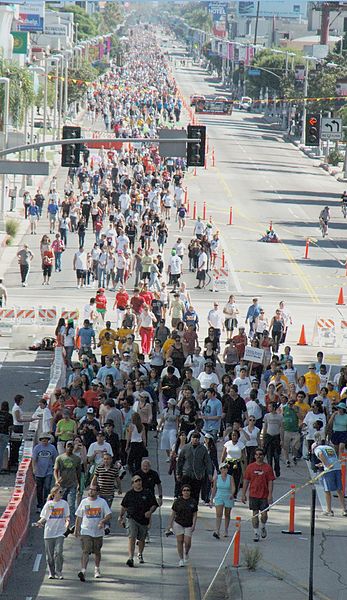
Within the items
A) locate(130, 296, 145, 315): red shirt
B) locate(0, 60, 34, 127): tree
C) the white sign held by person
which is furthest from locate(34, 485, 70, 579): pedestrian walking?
locate(0, 60, 34, 127): tree

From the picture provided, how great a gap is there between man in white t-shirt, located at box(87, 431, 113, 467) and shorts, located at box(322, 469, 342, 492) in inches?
124

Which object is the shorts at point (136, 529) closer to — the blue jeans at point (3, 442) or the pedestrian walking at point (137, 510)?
the pedestrian walking at point (137, 510)

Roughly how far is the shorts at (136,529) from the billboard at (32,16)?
12924cm

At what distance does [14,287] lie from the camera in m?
45.4

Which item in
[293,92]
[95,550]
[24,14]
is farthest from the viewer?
[24,14]

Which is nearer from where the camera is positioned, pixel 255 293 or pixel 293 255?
pixel 255 293

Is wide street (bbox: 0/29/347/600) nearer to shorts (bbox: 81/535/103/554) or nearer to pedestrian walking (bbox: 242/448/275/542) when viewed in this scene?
pedestrian walking (bbox: 242/448/275/542)

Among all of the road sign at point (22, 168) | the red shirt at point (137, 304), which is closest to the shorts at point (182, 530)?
the red shirt at point (137, 304)

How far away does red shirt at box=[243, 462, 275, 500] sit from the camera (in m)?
21.6

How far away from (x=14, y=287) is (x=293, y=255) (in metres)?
14.4

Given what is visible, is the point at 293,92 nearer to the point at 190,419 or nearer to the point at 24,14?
the point at 24,14

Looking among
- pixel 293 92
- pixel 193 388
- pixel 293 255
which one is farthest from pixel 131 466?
pixel 293 92

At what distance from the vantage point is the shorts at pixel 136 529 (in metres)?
20.2

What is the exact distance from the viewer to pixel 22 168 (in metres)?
41.9
